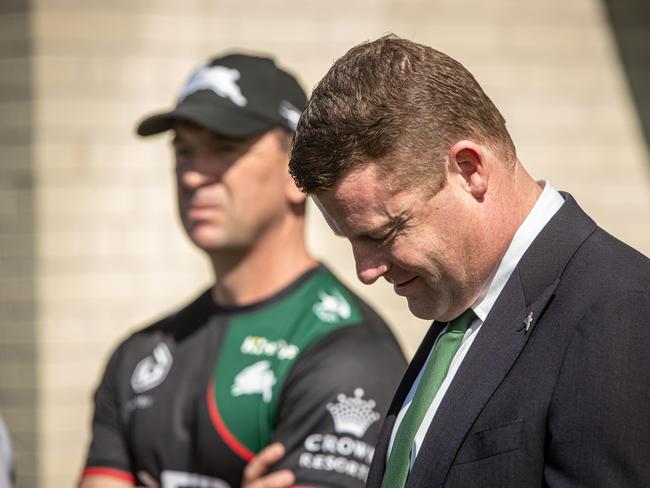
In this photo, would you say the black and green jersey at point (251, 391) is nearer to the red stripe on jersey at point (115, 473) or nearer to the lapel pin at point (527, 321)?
the red stripe on jersey at point (115, 473)

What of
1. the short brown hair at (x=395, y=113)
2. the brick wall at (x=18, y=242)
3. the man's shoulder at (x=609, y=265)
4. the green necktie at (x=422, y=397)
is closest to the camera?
the man's shoulder at (x=609, y=265)

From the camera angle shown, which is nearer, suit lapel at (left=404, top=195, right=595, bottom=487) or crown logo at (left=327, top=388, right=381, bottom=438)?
suit lapel at (left=404, top=195, right=595, bottom=487)

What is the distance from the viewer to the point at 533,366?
1659 mm

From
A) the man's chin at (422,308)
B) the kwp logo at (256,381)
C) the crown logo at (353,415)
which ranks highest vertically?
the man's chin at (422,308)

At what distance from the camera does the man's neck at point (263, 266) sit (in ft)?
10.4

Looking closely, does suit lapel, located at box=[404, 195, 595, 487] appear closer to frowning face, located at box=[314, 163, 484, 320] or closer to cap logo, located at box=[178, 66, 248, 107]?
frowning face, located at box=[314, 163, 484, 320]

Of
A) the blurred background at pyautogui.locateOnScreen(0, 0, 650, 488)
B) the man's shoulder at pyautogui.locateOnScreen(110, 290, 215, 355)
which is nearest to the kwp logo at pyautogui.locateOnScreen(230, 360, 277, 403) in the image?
the man's shoulder at pyautogui.locateOnScreen(110, 290, 215, 355)

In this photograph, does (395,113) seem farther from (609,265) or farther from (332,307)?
(332,307)

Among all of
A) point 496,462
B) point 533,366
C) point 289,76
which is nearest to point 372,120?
point 533,366

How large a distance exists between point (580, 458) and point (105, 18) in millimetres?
4302

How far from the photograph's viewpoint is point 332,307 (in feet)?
9.86

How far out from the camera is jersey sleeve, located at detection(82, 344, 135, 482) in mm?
3035

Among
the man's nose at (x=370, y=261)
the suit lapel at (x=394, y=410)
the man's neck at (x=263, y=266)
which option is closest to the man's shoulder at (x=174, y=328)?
the man's neck at (x=263, y=266)

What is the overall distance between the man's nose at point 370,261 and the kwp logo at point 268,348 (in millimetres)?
1018
